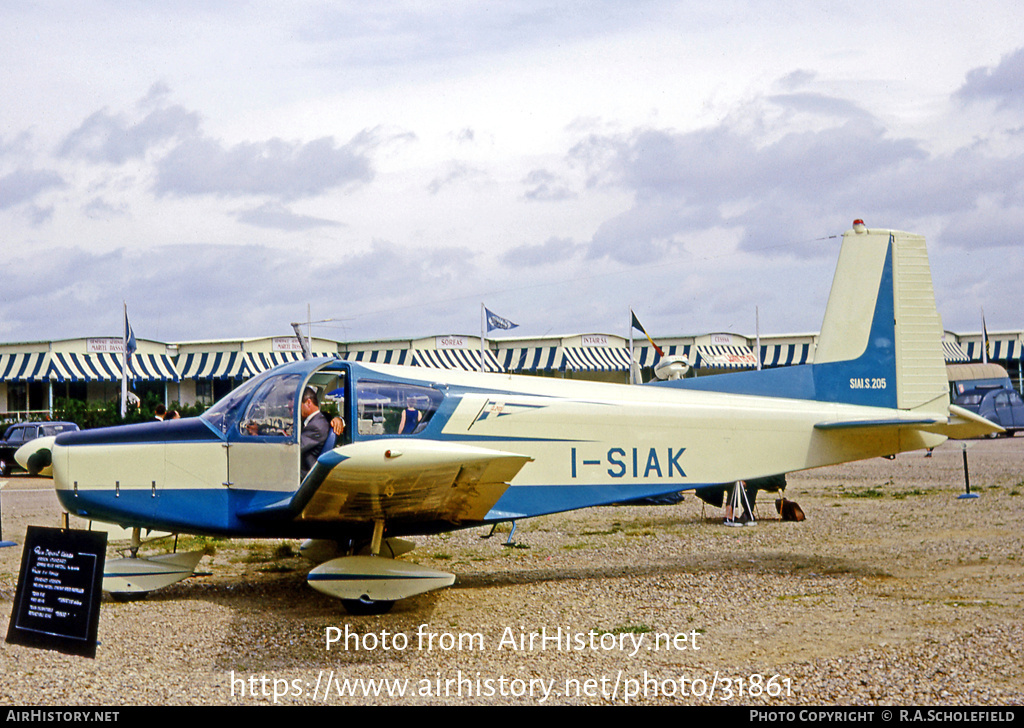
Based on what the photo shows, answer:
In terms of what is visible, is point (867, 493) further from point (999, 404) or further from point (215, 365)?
point (215, 365)

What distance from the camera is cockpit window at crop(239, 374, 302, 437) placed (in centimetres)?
689

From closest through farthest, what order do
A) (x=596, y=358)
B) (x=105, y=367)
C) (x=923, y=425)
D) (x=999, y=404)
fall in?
1. (x=923, y=425)
2. (x=999, y=404)
3. (x=105, y=367)
4. (x=596, y=358)

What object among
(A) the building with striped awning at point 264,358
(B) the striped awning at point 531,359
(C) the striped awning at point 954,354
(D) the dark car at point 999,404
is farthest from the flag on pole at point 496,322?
(C) the striped awning at point 954,354

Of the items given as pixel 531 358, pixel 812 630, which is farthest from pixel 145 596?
pixel 531 358

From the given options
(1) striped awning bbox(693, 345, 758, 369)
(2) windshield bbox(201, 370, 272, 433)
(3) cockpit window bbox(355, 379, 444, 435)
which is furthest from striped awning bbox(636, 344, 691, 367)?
(2) windshield bbox(201, 370, 272, 433)

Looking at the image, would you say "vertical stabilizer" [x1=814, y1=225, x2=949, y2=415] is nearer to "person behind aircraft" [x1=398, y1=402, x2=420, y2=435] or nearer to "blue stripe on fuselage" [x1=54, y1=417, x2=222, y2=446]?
"person behind aircraft" [x1=398, y1=402, x2=420, y2=435]

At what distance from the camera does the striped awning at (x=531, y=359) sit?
3975 cm

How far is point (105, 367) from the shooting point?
3416cm

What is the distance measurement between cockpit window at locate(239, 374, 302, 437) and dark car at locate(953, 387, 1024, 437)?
33.1 m

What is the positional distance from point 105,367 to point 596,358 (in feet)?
71.0

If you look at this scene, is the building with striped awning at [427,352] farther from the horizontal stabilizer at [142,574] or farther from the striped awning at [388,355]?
the horizontal stabilizer at [142,574]

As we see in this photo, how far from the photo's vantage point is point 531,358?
133 ft

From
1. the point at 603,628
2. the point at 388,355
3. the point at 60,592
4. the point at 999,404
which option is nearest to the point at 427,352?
the point at 388,355
